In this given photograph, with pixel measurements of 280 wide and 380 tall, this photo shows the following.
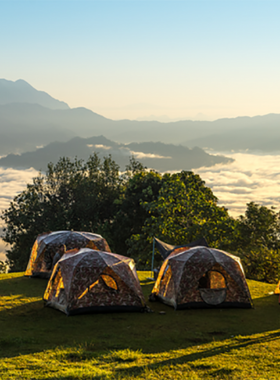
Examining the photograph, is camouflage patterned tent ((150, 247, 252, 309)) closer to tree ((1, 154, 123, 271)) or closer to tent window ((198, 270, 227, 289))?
tent window ((198, 270, 227, 289))

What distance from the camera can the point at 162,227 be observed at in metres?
33.5

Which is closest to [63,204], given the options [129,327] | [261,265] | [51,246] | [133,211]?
[133,211]

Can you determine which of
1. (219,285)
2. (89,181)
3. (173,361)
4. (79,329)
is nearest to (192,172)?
(89,181)

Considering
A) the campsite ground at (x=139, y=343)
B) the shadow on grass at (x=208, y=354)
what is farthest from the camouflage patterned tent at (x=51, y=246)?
the shadow on grass at (x=208, y=354)

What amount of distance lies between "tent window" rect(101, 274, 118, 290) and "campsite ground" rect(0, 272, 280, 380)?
1330 mm

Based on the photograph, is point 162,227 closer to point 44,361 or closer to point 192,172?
point 192,172

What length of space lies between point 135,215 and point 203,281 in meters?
24.7

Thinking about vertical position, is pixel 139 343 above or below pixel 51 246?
below

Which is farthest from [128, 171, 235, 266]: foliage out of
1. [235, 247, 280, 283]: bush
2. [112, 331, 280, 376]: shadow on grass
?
[112, 331, 280, 376]: shadow on grass

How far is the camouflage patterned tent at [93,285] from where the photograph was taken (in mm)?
16469

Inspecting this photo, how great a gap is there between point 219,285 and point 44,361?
35.2ft

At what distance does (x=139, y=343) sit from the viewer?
41.1ft

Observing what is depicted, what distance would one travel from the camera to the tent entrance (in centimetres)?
1836

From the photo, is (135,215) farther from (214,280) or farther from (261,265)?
(214,280)
